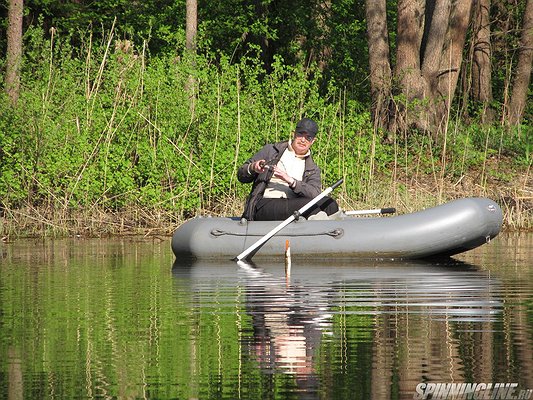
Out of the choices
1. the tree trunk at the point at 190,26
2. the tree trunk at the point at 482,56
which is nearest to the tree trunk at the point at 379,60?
the tree trunk at the point at 190,26

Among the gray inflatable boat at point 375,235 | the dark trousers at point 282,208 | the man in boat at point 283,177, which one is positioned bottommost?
the gray inflatable boat at point 375,235

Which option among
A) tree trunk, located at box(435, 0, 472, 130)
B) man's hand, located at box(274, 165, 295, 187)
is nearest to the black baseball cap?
man's hand, located at box(274, 165, 295, 187)

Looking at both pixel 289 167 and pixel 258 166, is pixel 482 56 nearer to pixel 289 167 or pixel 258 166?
pixel 289 167

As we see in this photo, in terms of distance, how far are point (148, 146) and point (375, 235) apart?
5316 millimetres

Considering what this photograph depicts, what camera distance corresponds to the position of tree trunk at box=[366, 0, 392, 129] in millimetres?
21984

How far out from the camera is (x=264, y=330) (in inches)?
333

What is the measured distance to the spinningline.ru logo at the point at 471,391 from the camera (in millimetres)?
6207

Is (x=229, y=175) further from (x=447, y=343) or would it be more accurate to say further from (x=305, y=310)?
(x=447, y=343)

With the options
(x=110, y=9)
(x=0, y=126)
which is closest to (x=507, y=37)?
(x=110, y=9)

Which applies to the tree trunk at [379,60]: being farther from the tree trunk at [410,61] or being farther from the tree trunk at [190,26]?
the tree trunk at [190,26]

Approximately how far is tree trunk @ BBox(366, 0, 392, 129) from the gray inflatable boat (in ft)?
25.7

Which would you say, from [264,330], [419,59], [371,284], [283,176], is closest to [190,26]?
[419,59]

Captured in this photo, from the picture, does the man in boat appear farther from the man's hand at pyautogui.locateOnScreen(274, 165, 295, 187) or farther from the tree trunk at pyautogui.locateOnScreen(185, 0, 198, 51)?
the tree trunk at pyautogui.locateOnScreen(185, 0, 198, 51)

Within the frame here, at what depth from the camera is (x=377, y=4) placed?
75.4 ft
